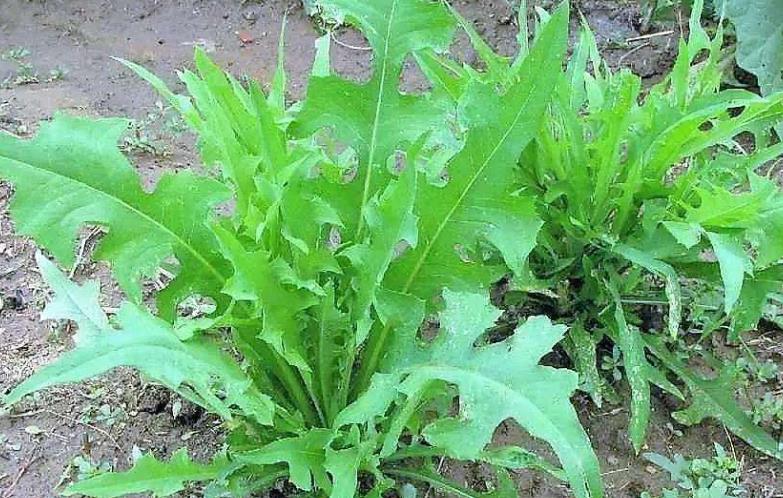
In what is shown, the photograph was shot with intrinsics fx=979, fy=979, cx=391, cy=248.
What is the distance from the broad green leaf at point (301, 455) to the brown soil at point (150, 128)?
38 centimetres

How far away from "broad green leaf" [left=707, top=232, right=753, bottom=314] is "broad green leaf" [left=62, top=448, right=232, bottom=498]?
919 millimetres

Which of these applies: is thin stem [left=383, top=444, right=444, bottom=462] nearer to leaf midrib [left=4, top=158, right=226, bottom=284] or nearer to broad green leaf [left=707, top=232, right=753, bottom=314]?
leaf midrib [left=4, top=158, right=226, bottom=284]

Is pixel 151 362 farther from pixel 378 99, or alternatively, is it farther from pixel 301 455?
pixel 378 99

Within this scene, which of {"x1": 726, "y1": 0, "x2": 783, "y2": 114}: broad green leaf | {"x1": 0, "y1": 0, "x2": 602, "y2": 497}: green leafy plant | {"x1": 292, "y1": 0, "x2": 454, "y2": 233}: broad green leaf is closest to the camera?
{"x1": 0, "y1": 0, "x2": 602, "y2": 497}: green leafy plant

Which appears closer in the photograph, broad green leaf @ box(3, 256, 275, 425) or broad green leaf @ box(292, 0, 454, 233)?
broad green leaf @ box(3, 256, 275, 425)

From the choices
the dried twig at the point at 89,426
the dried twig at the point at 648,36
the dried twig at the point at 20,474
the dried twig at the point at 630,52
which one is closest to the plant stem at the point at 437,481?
the dried twig at the point at 89,426

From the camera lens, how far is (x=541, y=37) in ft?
4.82

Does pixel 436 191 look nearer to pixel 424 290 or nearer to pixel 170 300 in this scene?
pixel 424 290

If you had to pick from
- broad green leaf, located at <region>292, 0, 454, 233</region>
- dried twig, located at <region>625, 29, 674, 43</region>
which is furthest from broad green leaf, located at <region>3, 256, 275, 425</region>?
dried twig, located at <region>625, 29, 674, 43</region>

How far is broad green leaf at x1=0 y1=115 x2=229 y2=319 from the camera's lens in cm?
149

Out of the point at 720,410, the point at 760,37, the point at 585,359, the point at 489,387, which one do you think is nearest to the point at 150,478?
the point at 489,387

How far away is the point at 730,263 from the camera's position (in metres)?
1.78

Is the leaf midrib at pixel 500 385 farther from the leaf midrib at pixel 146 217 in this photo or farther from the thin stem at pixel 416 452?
the leaf midrib at pixel 146 217

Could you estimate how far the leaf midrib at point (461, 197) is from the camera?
151 cm
